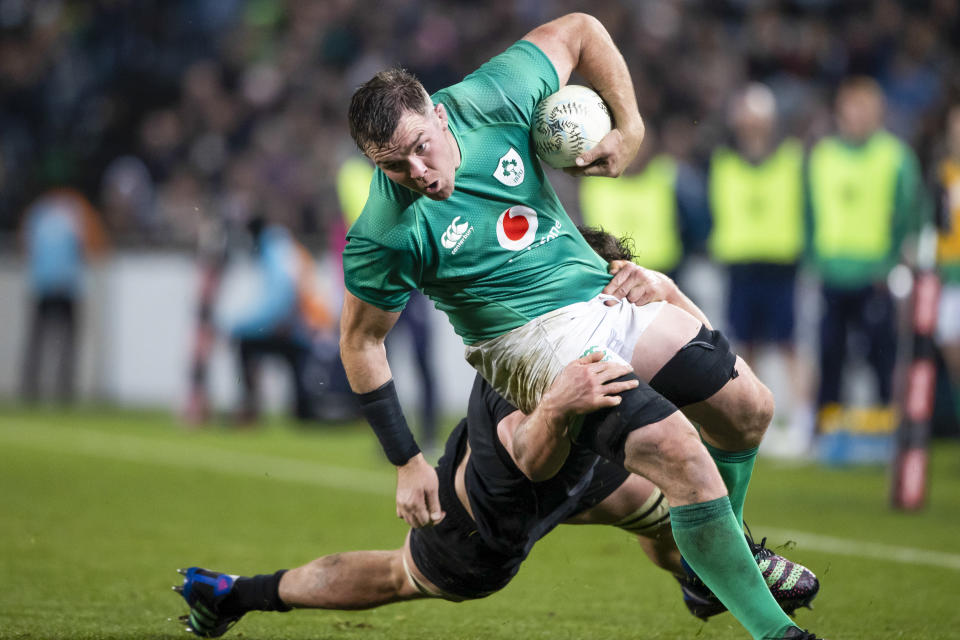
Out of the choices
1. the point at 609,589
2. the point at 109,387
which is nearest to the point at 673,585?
the point at 609,589

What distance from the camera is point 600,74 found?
4.41 metres

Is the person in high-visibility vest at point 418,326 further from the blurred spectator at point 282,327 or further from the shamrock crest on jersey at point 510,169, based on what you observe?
the shamrock crest on jersey at point 510,169

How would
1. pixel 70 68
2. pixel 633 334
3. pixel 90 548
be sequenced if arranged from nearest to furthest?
pixel 633 334, pixel 90 548, pixel 70 68

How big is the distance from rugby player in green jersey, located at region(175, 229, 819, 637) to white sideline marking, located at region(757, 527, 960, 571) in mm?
2019

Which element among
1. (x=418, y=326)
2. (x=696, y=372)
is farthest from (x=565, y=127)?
(x=418, y=326)

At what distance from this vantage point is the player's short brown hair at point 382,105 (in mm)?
3816

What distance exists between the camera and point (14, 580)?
5.52 metres

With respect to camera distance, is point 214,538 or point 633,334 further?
point 214,538

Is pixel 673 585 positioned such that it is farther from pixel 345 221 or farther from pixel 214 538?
pixel 345 221

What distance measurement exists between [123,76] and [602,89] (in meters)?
13.4

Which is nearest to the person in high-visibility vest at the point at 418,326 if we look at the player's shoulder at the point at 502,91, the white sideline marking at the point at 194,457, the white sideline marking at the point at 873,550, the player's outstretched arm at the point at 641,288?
the white sideline marking at the point at 194,457

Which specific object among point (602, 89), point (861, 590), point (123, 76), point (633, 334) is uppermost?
point (123, 76)

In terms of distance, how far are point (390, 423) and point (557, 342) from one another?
0.58 metres

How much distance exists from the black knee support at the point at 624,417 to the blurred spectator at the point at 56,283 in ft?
36.2
